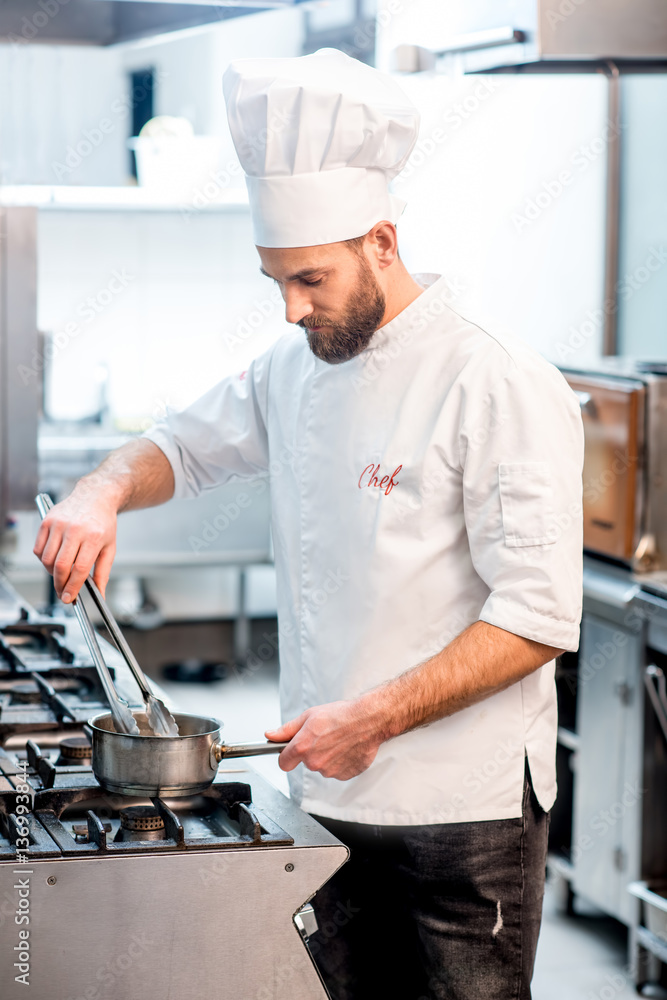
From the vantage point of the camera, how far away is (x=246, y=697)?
460 cm

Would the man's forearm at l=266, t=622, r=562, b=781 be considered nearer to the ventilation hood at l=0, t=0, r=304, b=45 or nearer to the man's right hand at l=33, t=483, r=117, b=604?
the man's right hand at l=33, t=483, r=117, b=604

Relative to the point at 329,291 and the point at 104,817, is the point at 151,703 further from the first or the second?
the point at 329,291

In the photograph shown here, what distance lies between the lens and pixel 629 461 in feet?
8.21

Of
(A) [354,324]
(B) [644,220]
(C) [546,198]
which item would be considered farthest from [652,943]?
(C) [546,198]

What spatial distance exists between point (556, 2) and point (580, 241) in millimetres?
1600

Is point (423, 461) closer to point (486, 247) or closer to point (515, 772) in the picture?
point (515, 772)

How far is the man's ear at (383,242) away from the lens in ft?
4.64

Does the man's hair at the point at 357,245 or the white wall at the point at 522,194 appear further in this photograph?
the white wall at the point at 522,194

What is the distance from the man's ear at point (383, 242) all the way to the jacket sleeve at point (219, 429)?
0.29 metres

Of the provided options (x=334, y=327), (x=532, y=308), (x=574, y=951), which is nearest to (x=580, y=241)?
(x=532, y=308)

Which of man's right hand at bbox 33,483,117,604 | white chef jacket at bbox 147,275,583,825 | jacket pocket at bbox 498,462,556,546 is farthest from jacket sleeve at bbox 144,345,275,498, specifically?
jacket pocket at bbox 498,462,556,546

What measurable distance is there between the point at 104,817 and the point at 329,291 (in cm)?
63

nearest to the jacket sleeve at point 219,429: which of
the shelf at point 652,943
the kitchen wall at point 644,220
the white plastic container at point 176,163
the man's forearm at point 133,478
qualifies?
the man's forearm at point 133,478

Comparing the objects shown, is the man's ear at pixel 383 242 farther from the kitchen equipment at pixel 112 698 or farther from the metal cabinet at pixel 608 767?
the metal cabinet at pixel 608 767
